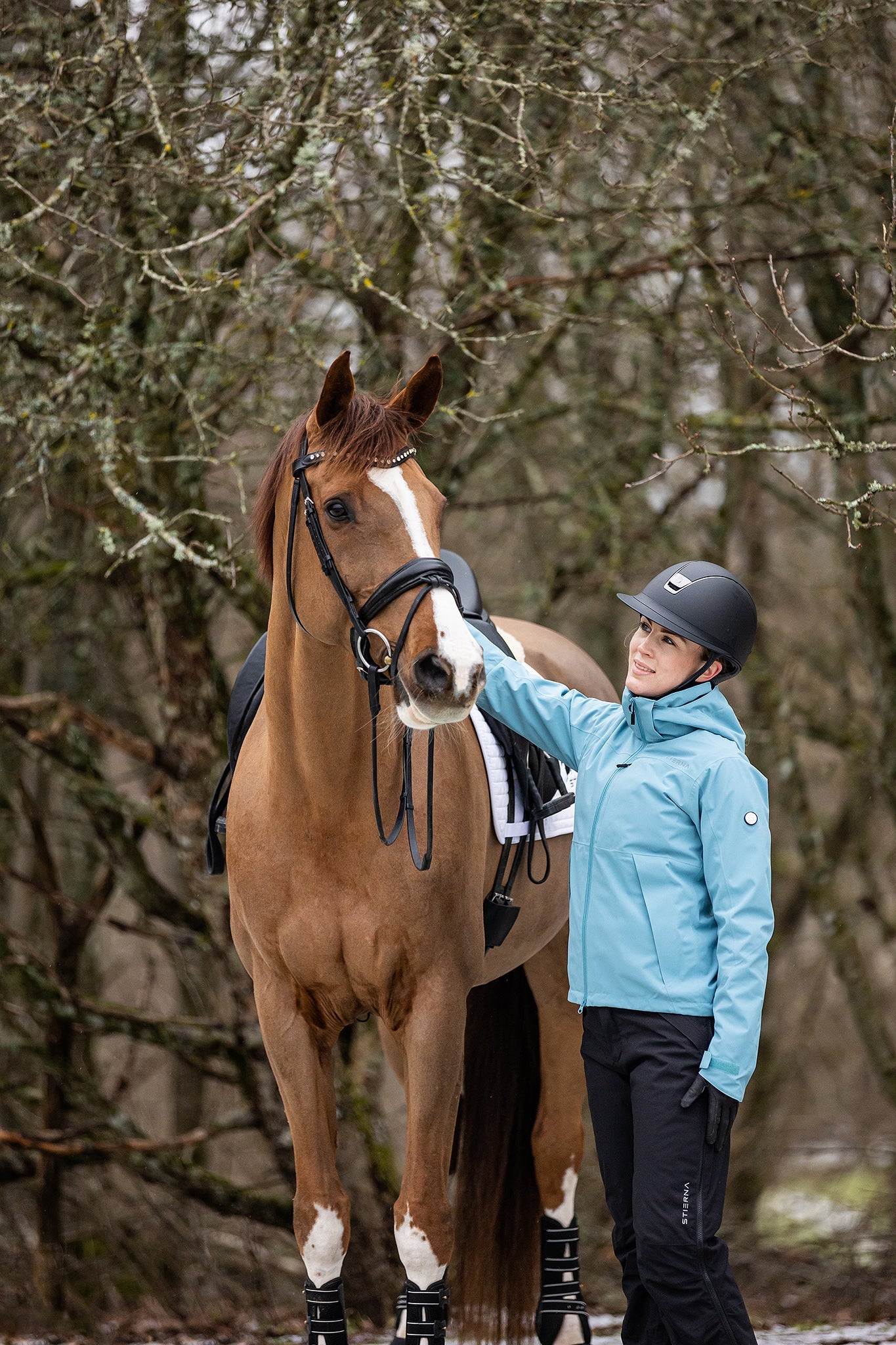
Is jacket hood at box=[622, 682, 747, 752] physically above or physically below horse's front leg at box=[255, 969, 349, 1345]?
above

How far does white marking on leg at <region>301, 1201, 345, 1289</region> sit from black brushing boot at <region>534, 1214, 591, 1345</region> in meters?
1.05

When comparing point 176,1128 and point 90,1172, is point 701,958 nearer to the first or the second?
point 90,1172

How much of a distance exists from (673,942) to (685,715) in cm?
48

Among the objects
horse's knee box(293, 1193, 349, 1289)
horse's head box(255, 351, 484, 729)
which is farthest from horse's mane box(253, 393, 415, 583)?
horse's knee box(293, 1193, 349, 1289)

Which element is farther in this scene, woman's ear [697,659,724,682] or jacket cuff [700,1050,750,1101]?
woman's ear [697,659,724,682]

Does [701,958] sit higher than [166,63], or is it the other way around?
[166,63]

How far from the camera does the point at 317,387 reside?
5086 millimetres

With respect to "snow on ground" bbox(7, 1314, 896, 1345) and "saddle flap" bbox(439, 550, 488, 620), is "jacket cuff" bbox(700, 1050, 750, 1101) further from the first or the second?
"snow on ground" bbox(7, 1314, 896, 1345)

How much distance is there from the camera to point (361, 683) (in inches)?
112

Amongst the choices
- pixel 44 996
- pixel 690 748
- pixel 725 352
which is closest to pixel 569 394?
pixel 725 352

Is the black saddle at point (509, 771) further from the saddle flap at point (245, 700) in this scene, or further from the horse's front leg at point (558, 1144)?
the horse's front leg at point (558, 1144)

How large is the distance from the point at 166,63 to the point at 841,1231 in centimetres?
646

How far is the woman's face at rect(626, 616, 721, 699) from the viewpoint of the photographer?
2617mm

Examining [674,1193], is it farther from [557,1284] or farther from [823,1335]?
[823,1335]
